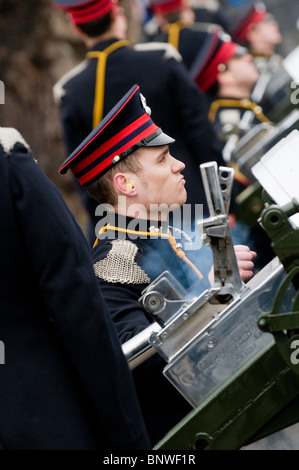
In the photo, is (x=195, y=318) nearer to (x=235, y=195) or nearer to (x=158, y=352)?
(x=158, y=352)

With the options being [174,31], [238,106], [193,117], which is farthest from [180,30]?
[193,117]

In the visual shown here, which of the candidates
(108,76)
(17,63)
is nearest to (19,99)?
(17,63)

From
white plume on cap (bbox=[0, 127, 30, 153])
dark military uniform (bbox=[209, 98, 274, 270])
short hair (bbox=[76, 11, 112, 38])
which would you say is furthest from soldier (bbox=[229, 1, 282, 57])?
white plume on cap (bbox=[0, 127, 30, 153])

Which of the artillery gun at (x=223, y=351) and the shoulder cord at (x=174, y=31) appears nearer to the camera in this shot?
the artillery gun at (x=223, y=351)

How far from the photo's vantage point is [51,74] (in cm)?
820

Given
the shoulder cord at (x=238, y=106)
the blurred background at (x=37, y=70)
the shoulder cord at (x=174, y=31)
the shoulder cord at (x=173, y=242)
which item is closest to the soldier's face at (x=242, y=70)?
the shoulder cord at (x=238, y=106)

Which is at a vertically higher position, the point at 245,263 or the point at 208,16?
the point at 208,16

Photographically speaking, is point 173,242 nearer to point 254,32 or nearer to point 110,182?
point 110,182

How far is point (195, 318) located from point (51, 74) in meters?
5.97

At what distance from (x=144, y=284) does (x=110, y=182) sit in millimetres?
311

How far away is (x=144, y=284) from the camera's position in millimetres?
2820

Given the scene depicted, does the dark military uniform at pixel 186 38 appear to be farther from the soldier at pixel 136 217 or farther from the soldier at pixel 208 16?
the soldier at pixel 136 217

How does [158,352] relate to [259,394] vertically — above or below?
above

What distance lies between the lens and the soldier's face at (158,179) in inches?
111
